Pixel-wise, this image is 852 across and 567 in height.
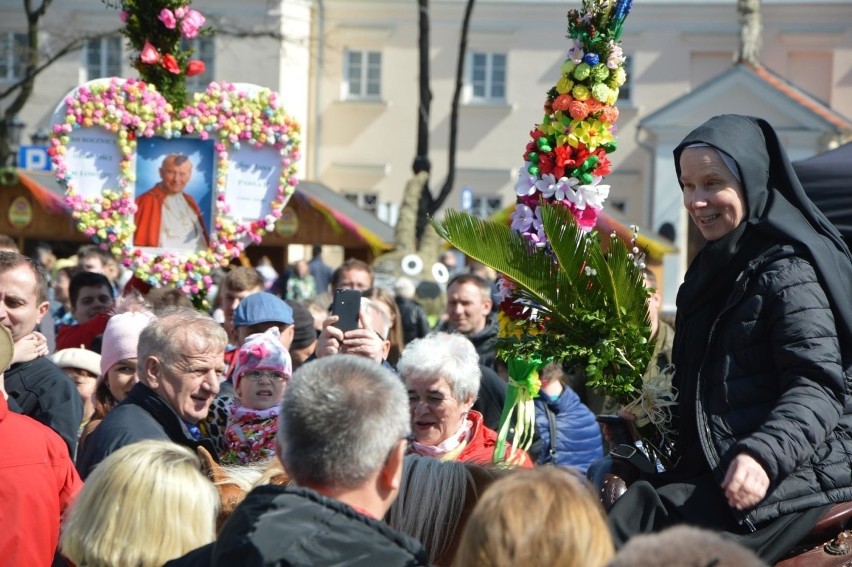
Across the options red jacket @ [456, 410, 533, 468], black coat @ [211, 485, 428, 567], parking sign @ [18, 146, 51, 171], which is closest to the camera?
black coat @ [211, 485, 428, 567]

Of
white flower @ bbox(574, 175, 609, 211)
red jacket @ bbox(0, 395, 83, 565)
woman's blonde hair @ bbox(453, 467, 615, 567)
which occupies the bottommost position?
red jacket @ bbox(0, 395, 83, 565)

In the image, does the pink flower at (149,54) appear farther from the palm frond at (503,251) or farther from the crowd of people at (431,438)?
the palm frond at (503,251)

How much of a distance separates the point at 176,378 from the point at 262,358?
1.59 feet

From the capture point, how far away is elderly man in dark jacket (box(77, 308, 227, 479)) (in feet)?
15.9

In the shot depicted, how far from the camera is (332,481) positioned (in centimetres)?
281

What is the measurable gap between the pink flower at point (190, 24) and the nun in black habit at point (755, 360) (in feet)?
15.2

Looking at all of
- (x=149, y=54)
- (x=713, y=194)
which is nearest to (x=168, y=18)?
(x=149, y=54)

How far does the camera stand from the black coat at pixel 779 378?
11.9ft

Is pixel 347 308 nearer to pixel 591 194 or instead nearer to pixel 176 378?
pixel 176 378

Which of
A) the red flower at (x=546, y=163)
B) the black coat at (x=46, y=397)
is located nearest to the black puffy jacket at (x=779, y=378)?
the red flower at (x=546, y=163)

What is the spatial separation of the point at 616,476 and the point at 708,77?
2870 cm

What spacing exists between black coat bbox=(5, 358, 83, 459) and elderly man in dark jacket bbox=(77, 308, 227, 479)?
1.34 feet

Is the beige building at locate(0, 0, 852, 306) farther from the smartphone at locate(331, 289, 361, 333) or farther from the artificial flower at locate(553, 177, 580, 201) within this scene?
the smartphone at locate(331, 289, 361, 333)

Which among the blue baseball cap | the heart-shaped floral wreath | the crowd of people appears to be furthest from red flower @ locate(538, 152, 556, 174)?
the heart-shaped floral wreath
